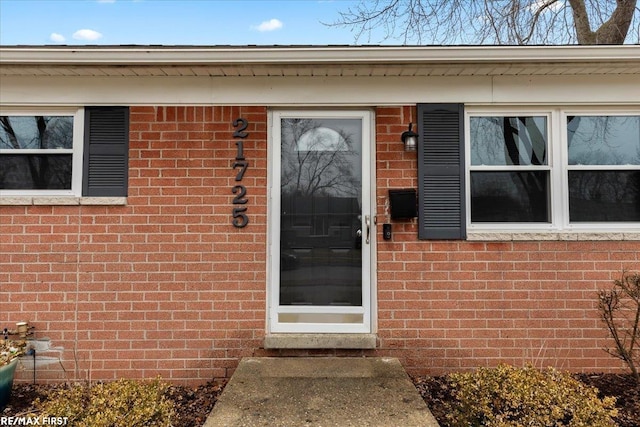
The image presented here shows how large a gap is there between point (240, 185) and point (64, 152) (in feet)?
5.42

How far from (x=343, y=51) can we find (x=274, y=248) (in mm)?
1809

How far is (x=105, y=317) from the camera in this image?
11.3 feet

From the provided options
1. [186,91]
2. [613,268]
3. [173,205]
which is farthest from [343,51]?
[613,268]

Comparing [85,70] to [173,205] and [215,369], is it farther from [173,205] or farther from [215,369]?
[215,369]

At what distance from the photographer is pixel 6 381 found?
3059mm

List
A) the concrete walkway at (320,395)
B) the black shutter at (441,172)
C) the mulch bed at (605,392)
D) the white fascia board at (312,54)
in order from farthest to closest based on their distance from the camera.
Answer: the black shutter at (441,172), the white fascia board at (312,54), the mulch bed at (605,392), the concrete walkway at (320,395)

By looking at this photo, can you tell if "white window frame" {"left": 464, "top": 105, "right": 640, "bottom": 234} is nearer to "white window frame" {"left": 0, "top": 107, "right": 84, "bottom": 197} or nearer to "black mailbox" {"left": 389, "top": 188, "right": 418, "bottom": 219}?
"black mailbox" {"left": 389, "top": 188, "right": 418, "bottom": 219}

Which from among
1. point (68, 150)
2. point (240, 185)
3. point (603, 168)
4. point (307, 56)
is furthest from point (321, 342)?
point (603, 168)

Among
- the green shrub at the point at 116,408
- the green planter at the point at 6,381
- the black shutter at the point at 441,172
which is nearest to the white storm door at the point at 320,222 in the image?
the black shutter at the point at 441,172

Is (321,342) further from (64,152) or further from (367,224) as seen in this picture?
(64,152)

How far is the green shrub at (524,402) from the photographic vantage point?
2.29 meters

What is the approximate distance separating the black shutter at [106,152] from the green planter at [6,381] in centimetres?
151

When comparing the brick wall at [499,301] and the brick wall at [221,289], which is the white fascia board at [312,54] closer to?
the brick wall at [221,289]

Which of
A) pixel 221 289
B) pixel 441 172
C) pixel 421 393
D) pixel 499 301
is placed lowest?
pixel 421 393
